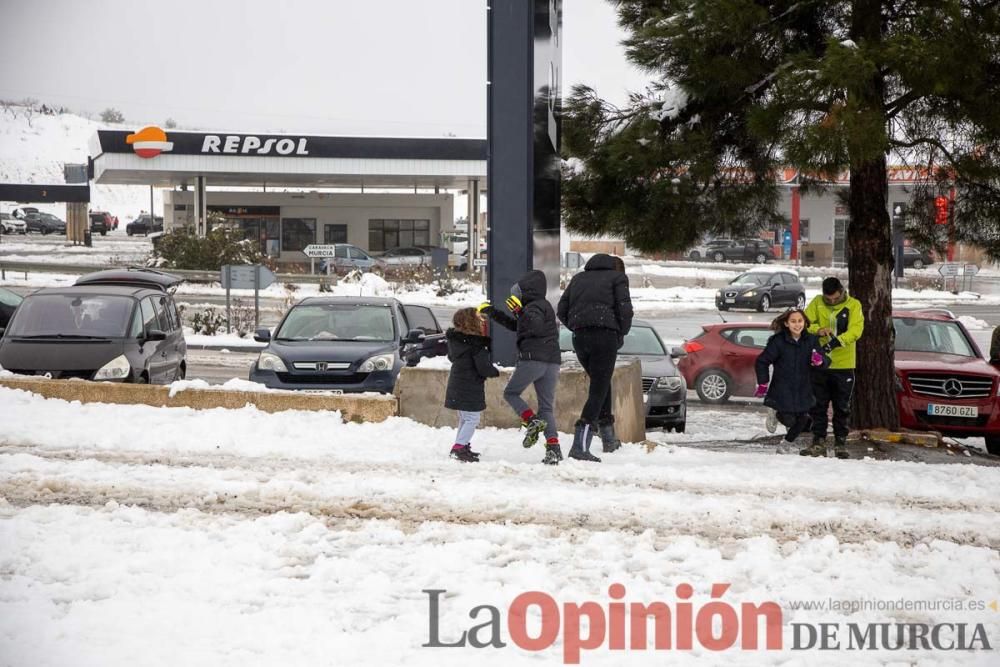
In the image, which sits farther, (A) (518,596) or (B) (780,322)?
(B) (780,322)

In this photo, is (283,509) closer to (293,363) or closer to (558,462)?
(558,462)

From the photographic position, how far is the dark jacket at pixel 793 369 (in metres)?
10.8

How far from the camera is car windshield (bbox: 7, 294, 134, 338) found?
1348 cm

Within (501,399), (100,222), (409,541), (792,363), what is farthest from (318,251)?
(100,222)

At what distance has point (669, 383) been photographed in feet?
45.7

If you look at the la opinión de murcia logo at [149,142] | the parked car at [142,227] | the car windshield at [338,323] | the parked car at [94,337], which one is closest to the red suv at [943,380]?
the car windshield at [338,323]

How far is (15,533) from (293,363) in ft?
19.3

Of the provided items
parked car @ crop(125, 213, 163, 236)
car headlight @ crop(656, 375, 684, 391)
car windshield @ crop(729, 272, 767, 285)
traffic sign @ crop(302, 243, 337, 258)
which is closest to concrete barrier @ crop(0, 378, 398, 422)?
car headlight @ crop(656, 375, 684, 391)

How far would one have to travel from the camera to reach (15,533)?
6.84 m

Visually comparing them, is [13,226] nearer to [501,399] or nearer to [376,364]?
[376,364]

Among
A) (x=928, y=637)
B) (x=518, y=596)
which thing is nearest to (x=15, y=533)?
(x=518, y=596)

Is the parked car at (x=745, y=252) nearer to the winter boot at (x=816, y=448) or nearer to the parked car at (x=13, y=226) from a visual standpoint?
the parked car at (x=13, y=226)

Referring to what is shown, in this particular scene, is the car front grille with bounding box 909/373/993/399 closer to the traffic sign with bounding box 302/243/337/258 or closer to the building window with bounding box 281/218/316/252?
the traffic sign with bounding box 302/243/337/258

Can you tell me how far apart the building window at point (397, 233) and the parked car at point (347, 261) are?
29.4ft
